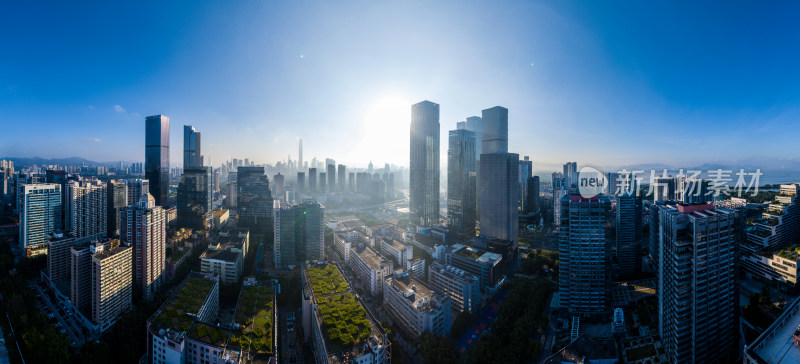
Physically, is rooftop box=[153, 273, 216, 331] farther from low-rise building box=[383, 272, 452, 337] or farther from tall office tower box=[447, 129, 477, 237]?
tall office tower box=[447, 129, 477, 237]

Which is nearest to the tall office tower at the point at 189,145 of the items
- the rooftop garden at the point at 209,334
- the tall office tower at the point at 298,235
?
the tall office tower at the point at 298,235

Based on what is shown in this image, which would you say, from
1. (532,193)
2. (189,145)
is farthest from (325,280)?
(189,145)

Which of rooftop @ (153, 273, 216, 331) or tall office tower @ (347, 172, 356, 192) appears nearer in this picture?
rooftop @ (153, 273, 216, 331)

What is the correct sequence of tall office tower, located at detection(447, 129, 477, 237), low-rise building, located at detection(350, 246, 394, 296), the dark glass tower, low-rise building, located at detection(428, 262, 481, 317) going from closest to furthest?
low-rise building, located at detection(428, 262, 481, 317)
low-rise building, located at detection(350, 246, 394, 296)
tall office tower, located at detection(447, 129, 477, 237)
the dark glass tower

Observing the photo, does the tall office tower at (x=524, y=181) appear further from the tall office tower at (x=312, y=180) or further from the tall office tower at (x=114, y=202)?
the tall office tower at (x=114, y=202)

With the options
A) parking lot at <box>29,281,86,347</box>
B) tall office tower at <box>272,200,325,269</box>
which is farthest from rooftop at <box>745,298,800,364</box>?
parking lot at <box>29,281,86,347</box>

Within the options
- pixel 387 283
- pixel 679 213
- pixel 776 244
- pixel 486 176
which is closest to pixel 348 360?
pixel 387 283

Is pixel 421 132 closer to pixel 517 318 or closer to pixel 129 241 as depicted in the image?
pixel 517 318
